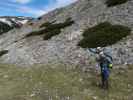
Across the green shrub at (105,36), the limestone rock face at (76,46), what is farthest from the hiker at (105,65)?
the green shrub at (105,36)

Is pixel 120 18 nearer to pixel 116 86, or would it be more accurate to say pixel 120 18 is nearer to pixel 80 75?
pixel 80 75

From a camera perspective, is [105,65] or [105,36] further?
[105,36]

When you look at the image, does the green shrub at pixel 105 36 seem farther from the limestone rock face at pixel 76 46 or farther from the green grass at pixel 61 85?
the green grass at pixel 61 85

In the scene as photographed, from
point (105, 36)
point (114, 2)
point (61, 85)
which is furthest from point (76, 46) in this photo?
point (114, 2)

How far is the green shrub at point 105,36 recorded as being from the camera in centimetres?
2746

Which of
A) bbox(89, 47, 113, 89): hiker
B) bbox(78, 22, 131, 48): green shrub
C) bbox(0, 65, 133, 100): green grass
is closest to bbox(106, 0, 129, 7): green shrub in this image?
bbox(78, 22, 131, 48): green shrub

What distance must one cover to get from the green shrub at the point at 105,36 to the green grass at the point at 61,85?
4711 millimetres

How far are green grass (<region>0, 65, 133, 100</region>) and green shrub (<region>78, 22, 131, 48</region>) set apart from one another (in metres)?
4.71

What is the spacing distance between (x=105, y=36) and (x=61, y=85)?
415 inches

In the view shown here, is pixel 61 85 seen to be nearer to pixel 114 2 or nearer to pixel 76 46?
pixel 76 46

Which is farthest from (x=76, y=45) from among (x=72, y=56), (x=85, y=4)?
(x=85, y=4)

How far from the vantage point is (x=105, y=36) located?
28375 millimetres

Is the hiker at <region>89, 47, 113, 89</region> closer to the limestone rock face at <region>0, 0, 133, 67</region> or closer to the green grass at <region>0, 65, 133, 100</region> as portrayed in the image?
the green grass at <region>0, 65, 133, 100</region>

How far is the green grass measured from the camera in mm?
16672
